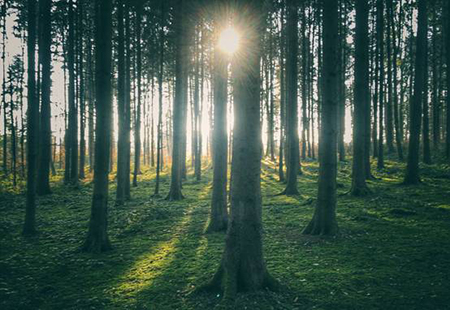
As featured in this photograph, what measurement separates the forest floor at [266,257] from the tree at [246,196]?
357 millimetres

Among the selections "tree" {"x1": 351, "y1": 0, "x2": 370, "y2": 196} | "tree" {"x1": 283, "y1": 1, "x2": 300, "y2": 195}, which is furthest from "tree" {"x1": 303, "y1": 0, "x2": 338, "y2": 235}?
"tree" {"x1": 283, "y1": 1, "x2": 300, "y2": 195}

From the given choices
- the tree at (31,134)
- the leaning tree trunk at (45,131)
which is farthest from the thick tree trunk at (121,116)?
A: the leaning tree trunk at (45,131)

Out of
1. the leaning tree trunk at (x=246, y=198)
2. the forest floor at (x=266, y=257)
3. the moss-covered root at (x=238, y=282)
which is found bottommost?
the forest floor at (x=266, y=257)

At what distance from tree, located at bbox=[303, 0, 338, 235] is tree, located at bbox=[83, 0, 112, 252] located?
595cm

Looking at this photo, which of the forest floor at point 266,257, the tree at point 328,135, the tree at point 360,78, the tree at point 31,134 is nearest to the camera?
the forest floor at point 266,257

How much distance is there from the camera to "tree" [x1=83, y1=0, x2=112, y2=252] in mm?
7164

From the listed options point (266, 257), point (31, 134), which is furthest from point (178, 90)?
point (266, 257)

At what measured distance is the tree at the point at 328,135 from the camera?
7.56 m

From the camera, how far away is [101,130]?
722 cm

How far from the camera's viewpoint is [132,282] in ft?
17.9

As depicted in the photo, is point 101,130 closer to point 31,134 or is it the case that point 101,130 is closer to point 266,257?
point 31,134

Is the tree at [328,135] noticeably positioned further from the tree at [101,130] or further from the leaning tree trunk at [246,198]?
the tree at [101,130]

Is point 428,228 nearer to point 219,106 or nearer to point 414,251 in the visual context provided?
point 414,251

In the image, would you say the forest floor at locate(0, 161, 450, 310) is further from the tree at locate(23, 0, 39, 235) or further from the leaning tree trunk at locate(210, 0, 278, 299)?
the tree at locate(23, 0, 39, 235)
